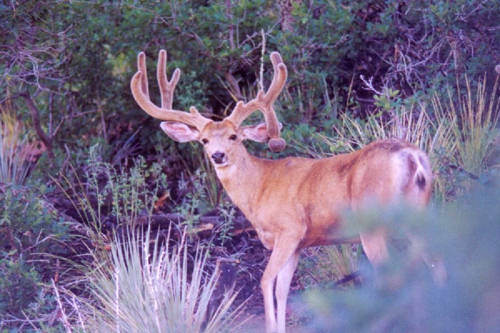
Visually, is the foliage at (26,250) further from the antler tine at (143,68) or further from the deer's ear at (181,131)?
the antler tine at (143,68)

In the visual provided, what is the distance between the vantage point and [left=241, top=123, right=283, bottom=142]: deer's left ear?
24.8 ft

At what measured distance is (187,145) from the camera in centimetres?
1044

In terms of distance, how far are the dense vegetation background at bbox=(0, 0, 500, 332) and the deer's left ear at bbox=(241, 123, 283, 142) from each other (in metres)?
0.74

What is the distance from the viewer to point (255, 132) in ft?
25.0

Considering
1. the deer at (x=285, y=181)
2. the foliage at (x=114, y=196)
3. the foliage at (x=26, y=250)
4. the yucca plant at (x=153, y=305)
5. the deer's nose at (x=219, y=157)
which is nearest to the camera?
the yucca plant at (x=153, y=305)

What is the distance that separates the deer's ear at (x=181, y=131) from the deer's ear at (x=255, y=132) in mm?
420

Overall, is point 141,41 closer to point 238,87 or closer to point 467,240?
point 238,87

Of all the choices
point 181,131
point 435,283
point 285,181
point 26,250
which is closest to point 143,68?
point 181,131

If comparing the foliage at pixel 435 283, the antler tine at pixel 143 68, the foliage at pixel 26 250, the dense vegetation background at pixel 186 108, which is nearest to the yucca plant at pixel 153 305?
the dense vegetation background at pixel 186 108

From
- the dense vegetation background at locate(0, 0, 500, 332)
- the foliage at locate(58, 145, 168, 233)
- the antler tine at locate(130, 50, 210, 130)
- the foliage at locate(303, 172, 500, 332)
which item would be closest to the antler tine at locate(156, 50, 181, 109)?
the antler tine at locate(130, 50, 210, 130)

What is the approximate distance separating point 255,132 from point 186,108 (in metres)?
2.67

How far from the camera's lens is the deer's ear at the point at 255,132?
24.8 feet

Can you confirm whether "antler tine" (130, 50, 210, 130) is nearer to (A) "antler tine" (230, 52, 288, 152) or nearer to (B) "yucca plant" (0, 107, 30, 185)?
(A) "antler tine" (230, 52, 288, 152)

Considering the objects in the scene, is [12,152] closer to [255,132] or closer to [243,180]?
[255,132]
